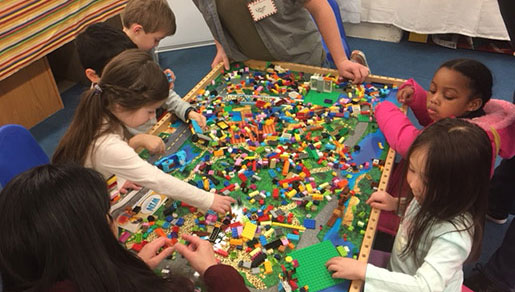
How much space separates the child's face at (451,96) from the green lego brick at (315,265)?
34.9 inches

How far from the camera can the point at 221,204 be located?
152 centimetres

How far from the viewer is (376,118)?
1949mm

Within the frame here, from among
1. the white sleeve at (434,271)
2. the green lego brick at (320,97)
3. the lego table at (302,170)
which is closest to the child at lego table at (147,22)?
the lego table at (302,170)

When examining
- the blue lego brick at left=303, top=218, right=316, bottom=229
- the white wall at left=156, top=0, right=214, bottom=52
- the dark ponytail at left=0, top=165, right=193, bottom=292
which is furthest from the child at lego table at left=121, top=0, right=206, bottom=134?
the white wall at left=156, top=0, right=214, bottom=52

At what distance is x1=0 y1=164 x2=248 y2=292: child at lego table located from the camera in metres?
0.94

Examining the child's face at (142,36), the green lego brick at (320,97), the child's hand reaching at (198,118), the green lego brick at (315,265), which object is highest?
the child's face at (142,36)

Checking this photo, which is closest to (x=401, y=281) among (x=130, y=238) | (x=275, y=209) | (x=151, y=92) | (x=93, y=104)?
(x=275, y=209)

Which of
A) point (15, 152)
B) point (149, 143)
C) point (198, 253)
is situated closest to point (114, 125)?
point (149, 143)

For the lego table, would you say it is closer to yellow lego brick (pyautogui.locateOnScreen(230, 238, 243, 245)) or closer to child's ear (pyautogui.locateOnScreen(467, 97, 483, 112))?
yellow lego brick (pyautogui.locateOnScreen(230, 238, 243, 245))

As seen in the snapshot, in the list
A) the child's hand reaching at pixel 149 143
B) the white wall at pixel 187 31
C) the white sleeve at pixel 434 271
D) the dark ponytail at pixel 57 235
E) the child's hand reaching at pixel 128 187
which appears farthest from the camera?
the white wall at pixel 187 31

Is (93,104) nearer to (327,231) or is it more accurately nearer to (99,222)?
(99,222)

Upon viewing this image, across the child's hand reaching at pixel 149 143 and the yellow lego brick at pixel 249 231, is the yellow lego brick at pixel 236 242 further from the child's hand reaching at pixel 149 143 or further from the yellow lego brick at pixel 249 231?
the child's hand reaching at pixel 149 143

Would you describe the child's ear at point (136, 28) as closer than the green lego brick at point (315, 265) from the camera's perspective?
No

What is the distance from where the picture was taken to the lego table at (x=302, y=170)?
1.40m
